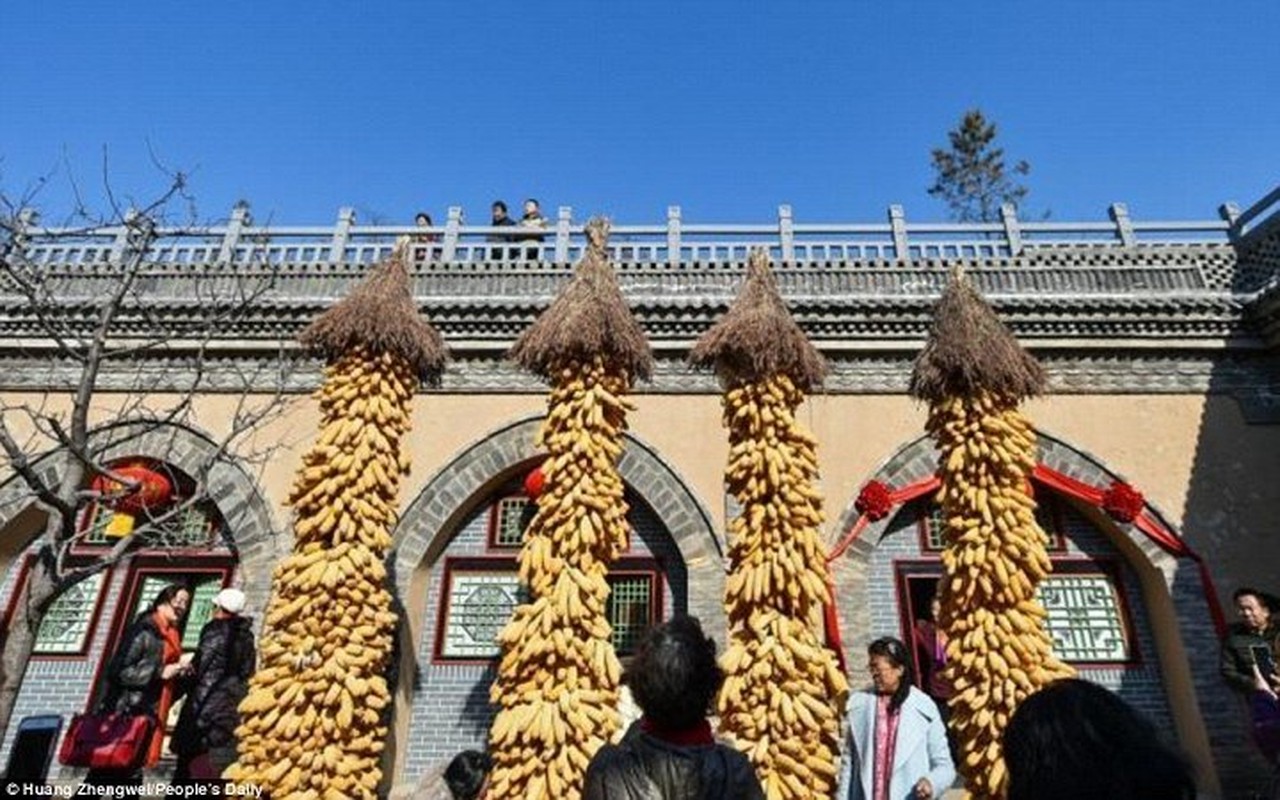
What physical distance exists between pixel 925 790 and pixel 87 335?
1010cm

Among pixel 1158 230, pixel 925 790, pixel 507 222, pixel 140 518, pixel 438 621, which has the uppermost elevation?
pixel 507 222

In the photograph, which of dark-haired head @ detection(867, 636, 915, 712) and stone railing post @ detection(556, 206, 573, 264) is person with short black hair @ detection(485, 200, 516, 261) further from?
dark-haired head @ detection(867, 636, 915, 712)

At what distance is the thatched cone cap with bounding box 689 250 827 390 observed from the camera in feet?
17.1

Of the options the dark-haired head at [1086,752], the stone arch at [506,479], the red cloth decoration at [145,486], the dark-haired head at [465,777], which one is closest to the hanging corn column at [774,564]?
the dark-haired head at [465,777]

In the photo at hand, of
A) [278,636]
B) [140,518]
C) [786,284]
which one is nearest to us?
[278,636]

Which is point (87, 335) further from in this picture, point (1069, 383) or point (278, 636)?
point (1069, 383)

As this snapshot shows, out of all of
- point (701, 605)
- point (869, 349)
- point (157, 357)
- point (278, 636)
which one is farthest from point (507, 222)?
point (278, 636)

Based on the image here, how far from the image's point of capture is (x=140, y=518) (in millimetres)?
8969

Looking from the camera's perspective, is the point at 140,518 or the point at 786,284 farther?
the point at 786,284

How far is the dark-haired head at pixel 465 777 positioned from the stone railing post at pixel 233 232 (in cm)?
826

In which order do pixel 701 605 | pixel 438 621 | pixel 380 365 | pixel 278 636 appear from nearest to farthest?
pixel 278 636 < pixel 380 365 < pixel 701 605 < pixel 438 621

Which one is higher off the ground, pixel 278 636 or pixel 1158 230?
pixel 1158 230

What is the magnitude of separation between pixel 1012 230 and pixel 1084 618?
491 centimetres

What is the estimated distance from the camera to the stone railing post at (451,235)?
10.2m
